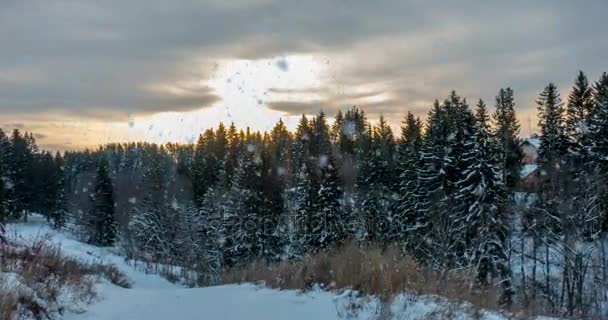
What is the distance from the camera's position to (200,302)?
8195mm

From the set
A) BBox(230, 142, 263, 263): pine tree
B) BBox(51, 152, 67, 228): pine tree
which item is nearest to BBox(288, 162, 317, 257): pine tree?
BBox(230, 142, 263, 263): pine tree

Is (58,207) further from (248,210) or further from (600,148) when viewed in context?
(600,148)

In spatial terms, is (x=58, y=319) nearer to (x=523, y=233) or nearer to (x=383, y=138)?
(x=523, y=233)

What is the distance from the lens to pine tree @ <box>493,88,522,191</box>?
51688 mm

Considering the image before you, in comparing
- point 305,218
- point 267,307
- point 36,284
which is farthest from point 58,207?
Answer: point 267,307

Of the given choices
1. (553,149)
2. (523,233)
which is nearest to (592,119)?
(553,149)

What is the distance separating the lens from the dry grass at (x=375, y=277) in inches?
243

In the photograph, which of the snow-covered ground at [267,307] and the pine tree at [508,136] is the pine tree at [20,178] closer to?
the pine tree at [508,136]

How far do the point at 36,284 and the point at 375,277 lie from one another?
4677mm

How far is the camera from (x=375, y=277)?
655 centimetres

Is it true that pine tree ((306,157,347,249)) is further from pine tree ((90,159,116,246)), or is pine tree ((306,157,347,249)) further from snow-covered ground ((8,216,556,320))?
pine tree ((90,159,116,246))

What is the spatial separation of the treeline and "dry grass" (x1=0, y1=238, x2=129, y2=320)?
5.69 metres

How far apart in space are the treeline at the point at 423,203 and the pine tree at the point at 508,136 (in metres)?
0.21

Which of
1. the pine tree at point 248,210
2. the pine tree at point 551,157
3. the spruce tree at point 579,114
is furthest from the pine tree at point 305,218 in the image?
the spruce tree at point 579,114
